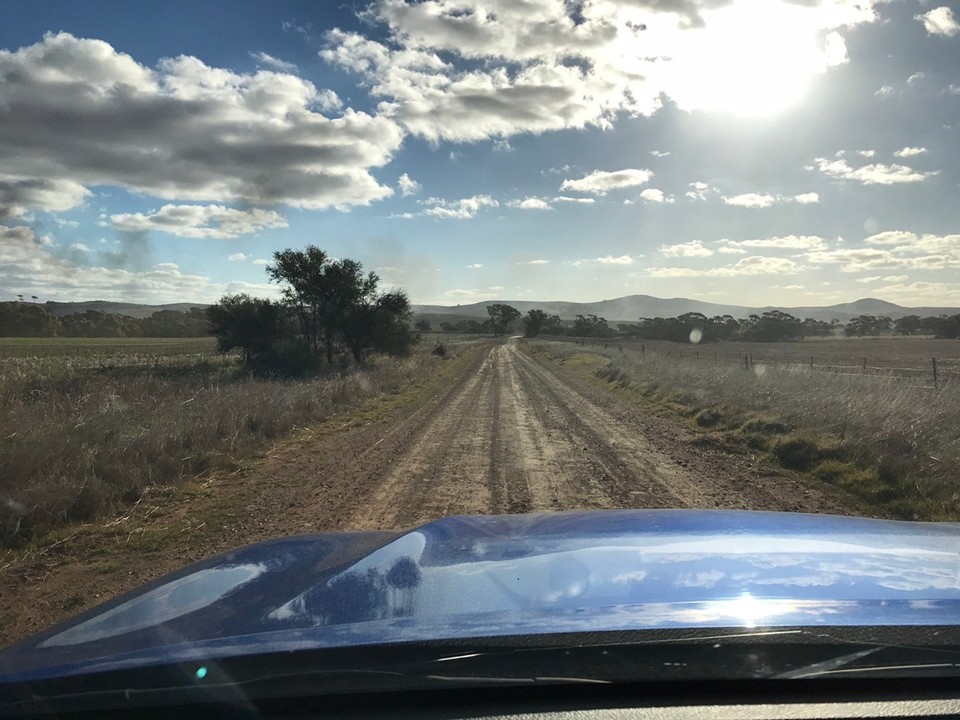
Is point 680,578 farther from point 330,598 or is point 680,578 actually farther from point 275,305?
point 275,305

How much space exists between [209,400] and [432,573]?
1104 cm

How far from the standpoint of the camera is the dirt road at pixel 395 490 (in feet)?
18.0

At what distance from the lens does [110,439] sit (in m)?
8.66

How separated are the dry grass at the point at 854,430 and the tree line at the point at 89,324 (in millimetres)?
60746

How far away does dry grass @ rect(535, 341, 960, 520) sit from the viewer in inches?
310

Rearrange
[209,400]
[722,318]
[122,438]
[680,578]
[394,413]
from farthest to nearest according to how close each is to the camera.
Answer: [722,318] < [394,413] < [209,400] < [122,438] < [680,578]

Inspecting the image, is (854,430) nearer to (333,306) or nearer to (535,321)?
(333,306)

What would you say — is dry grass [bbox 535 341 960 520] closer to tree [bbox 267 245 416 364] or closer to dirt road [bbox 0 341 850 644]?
dirt road [bbox 0 341 850 644]

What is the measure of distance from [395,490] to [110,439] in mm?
3998

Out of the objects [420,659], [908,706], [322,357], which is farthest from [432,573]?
[322,357]

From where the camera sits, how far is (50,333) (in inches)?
3177

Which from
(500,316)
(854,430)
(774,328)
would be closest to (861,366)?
(854,430)

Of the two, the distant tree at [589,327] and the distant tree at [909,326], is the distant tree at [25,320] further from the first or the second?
the distant tree at [909,326]

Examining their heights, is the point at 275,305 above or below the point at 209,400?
above
